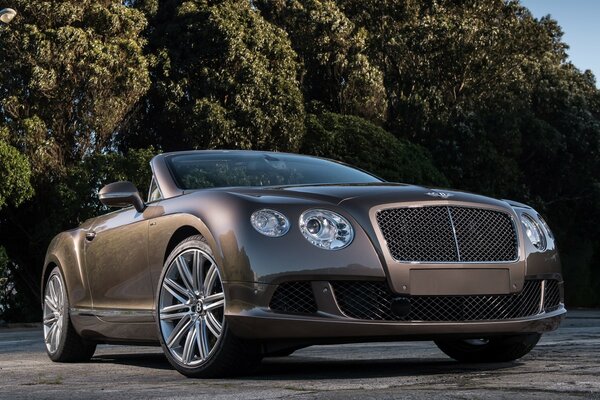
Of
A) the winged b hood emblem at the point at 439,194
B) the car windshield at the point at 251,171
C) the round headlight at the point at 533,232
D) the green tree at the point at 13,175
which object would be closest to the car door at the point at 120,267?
the car windshield at the point at 251,171

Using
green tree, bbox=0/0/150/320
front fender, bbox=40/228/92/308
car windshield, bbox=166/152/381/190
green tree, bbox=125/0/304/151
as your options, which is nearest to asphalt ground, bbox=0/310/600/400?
front fender, bbox=40/228/92/308

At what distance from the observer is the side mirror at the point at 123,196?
23.6ft

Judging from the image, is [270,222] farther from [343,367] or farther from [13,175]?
[13,175]

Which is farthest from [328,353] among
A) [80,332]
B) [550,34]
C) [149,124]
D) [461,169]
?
[550,34]

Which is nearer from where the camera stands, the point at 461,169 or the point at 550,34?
the point at 461,169

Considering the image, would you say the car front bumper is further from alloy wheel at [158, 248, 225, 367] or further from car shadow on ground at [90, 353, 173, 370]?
car shadow on ground at [90, 353, 173, 370]

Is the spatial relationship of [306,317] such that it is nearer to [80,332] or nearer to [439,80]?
[80,332]

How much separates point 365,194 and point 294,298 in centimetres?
74

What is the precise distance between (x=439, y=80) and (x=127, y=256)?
117 feet

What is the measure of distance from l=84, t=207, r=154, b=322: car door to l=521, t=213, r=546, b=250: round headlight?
2.23 meters

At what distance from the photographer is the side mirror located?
Result: 23.6 ft

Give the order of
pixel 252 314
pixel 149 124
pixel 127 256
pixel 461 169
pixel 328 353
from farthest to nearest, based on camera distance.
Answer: pixel 461 169, pixel 149 124, pixel 328 353, pixel 127 256, pixel 252 314

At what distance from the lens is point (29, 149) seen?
32.1m

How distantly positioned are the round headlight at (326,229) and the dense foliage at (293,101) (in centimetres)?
2550
